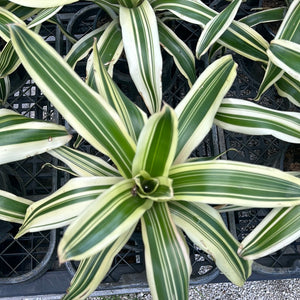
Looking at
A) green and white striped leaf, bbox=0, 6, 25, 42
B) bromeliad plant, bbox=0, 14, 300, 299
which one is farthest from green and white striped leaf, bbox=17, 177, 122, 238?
green and white striped leaf, bbox=0, 6, 25, 42

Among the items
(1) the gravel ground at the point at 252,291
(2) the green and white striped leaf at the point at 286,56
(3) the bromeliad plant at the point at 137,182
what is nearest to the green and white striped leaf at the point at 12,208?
(3) the bromeliad plant at the point at 137,182

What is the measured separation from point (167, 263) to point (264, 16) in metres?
0.65

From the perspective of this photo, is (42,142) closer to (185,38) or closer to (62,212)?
(62,212)

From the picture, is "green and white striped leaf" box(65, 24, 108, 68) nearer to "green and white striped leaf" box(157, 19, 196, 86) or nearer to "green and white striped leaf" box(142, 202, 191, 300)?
"green and white striped leaf" box(157, 19, 196, 86)

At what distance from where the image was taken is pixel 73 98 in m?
0.55

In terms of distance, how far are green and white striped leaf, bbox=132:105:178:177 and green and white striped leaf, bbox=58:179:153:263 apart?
0.15 feet

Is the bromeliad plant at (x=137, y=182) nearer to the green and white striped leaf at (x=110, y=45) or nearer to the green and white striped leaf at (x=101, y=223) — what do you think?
the green and white striped leaf at (x=101, y=223)

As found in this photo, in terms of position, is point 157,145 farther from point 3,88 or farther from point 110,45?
point 3,88

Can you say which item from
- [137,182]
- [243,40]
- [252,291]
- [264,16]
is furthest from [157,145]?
[252,291]

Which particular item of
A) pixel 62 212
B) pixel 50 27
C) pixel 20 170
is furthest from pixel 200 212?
pixel 50 27

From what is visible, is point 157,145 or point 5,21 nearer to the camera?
point 157,145

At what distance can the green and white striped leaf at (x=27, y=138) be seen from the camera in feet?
2.03

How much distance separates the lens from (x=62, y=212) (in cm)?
59

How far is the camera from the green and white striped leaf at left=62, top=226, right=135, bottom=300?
58 centimetres
